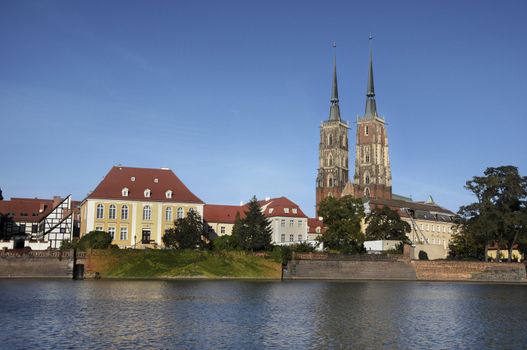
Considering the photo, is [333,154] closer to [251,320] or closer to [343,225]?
[343,225]

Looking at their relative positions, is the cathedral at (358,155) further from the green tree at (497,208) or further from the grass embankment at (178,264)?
the grass embankment at (178,264)

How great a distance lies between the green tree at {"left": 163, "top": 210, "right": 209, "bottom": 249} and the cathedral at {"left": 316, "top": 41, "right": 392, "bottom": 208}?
97861mm

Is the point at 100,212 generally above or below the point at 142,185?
below

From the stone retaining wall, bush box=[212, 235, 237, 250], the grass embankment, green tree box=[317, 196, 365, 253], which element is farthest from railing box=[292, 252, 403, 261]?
bush box=[212, 235, 237, 250]

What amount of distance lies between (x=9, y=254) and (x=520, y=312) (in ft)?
167

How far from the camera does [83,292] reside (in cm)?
4841

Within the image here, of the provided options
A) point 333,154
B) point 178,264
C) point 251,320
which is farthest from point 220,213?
point 333,154

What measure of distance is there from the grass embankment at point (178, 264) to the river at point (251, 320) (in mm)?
20733

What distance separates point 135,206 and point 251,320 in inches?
2304

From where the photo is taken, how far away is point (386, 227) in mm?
97875

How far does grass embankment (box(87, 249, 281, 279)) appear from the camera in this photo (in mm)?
71562

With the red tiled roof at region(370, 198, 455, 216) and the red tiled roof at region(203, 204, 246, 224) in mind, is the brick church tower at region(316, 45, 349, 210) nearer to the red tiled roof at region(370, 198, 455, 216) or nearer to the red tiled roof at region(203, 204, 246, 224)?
the red tiled roof at region(370, 198, 455, 216)

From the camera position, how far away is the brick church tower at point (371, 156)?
179000mm

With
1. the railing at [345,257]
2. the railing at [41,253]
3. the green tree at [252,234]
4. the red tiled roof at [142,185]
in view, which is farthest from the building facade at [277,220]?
the railing at [41,253]
